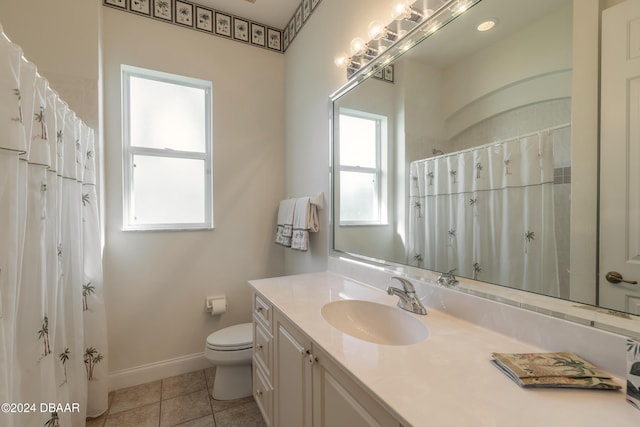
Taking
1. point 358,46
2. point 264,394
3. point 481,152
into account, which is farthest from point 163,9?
point 264,394

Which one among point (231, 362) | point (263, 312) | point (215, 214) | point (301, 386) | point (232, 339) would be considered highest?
point (215, 214)

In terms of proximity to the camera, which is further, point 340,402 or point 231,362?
point 231,362

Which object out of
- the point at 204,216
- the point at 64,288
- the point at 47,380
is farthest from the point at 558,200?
the point at 204,216

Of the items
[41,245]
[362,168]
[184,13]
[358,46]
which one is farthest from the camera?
[184,13]

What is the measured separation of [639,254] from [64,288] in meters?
2.07

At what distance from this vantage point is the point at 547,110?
30.1 inches

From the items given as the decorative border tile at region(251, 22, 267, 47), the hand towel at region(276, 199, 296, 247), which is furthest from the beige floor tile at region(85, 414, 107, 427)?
the decorative border tile at region(251, 22, 267, 47)

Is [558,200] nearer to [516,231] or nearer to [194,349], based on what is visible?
[516,231]

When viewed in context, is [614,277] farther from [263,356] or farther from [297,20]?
[297,20]

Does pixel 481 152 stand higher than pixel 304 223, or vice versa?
pixel 481 152

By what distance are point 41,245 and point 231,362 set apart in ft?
4.01

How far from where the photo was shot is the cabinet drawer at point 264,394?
1.30m

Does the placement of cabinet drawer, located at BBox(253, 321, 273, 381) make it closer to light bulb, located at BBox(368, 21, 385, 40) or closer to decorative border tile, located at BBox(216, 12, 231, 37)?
light bulb, located at BBox(368, 21, 385, 40)

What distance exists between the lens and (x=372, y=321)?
1186 mm
